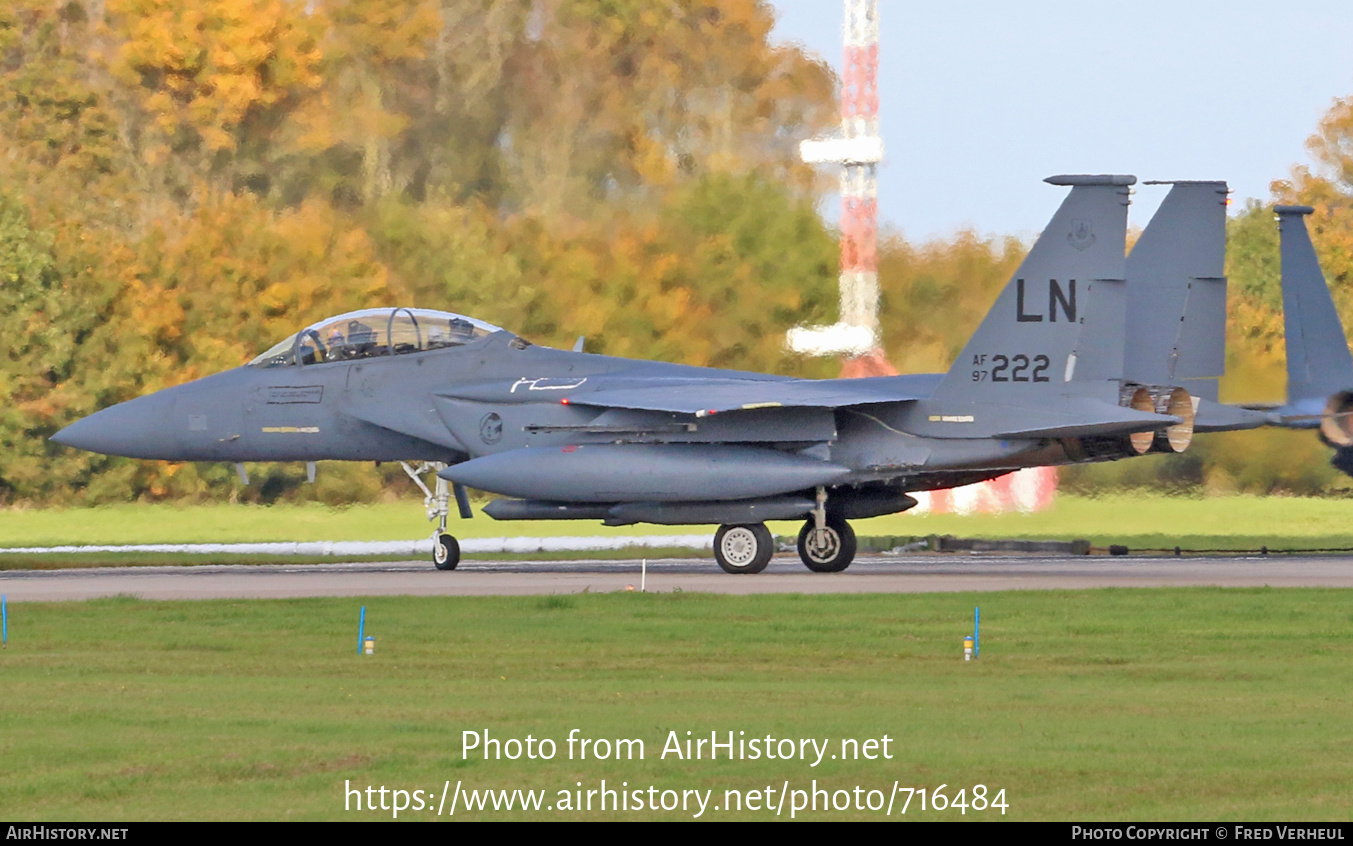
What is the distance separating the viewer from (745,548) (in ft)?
81.0

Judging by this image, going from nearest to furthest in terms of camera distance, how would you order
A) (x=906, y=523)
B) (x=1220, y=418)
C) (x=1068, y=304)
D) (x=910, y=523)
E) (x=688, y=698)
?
(x=688, y=698) < (x=1068, y=304) < (x=1220, y=418) < (x=910, y=523) < (x=906, y=523)

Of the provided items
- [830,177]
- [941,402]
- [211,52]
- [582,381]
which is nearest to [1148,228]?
[941,402]

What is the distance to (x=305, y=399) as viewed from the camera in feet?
86.5

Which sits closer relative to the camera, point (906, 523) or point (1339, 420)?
point (1339, 420)

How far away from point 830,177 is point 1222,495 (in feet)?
31.2

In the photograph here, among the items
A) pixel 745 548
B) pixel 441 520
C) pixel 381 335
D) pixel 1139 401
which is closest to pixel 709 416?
pixel 745 548

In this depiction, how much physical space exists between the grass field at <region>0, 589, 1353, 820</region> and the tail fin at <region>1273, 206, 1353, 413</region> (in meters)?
9.33

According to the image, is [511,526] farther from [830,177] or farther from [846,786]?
[846,786]

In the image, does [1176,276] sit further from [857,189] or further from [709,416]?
[857,189]

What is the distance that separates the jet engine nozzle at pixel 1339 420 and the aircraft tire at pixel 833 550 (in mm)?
8423

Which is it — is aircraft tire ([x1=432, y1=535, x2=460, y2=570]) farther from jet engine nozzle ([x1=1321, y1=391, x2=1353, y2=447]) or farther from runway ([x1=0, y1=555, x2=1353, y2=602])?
jet engine nozzle ([x1=1321, y1=391, x2=1353, y2=447])

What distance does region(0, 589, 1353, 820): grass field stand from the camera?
9.42 metres

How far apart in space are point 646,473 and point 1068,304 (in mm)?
5409
